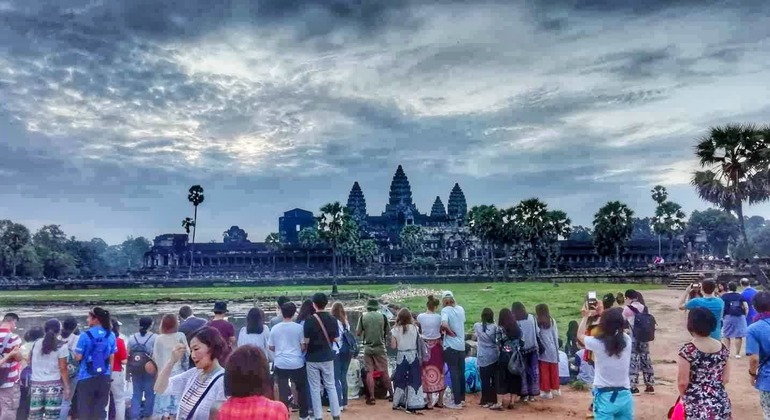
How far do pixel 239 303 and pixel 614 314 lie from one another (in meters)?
44.3

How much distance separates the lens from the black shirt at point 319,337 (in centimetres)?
782

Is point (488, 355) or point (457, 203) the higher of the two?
point (457, 203)

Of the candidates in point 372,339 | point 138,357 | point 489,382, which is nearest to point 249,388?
point 138,357

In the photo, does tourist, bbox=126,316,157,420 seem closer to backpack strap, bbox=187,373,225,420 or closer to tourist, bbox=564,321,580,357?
backpack strap, bbox=187,373,225,420

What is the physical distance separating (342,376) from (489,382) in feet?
7.83

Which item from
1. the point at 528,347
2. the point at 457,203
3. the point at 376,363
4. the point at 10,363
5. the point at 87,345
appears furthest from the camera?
the point at 457,203

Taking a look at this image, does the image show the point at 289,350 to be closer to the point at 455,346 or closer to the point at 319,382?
the point at 319,382

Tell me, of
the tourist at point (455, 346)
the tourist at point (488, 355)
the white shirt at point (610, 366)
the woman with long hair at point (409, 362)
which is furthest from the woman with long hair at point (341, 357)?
the white shirt at point (610, 366)

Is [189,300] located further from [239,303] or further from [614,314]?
[614,314]

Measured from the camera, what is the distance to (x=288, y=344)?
25.8 ft

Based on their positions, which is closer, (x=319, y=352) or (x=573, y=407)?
(x=319, y=352)

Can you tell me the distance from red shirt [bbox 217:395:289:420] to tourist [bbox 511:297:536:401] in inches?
262

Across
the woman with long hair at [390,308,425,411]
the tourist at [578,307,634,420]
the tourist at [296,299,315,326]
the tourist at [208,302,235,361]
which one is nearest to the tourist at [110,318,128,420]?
the tourist at [208,302,235,361]

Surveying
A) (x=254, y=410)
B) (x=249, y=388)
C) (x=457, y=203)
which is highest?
(x=457, y=203)
